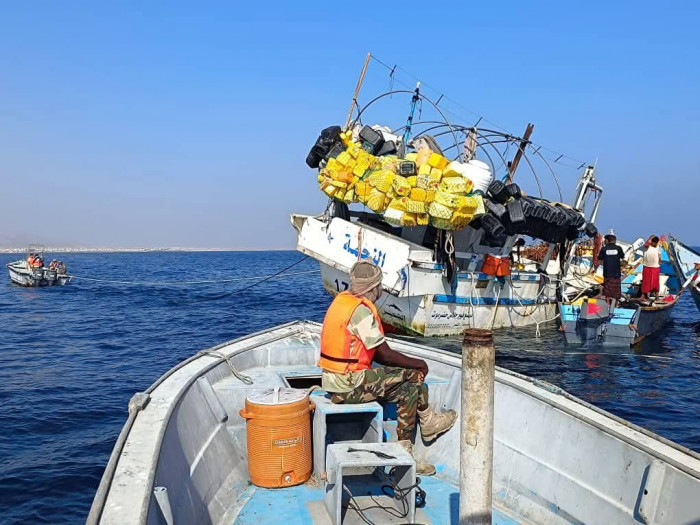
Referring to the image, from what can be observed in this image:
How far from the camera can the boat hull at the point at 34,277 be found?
35531 millimetres

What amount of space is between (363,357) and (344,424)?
995 mm

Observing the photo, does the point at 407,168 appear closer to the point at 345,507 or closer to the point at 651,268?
the point at 651,268

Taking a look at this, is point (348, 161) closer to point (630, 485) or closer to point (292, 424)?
point (292, 424)

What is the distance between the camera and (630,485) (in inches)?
153

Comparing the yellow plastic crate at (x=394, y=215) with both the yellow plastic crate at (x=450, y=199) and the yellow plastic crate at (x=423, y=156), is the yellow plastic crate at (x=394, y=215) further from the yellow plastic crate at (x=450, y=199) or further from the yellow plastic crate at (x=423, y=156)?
the yellow plastic crate at (x=423, y=156)

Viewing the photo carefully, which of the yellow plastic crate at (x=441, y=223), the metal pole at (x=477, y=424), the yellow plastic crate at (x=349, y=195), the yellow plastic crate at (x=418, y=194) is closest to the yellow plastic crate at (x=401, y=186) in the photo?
the yellow plastic crate at (x=418, y=194)

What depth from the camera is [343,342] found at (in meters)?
4.80

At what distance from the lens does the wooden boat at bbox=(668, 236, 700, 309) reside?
2117cm

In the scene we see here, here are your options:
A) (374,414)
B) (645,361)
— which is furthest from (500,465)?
(645,361)

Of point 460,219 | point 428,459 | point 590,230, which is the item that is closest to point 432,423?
point 428,459

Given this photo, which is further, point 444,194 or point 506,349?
point 506,349

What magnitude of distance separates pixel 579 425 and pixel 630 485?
23.7 inches

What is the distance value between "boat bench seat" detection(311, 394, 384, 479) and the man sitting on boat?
0.26 feet

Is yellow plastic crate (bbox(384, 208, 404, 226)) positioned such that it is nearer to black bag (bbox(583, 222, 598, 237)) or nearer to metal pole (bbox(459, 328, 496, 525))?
black bag (bbox(583, 222, 598, 237))
